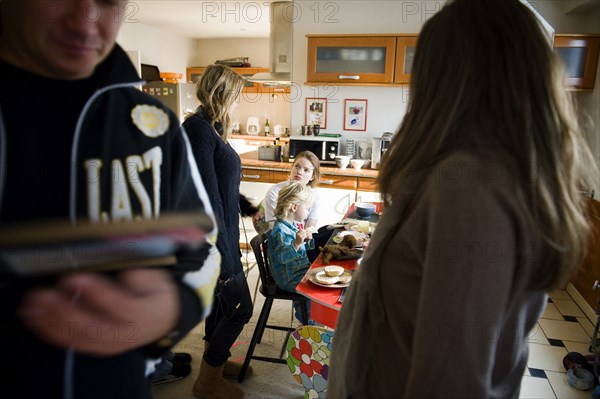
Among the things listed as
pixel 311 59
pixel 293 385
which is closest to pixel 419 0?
pixel 311 59

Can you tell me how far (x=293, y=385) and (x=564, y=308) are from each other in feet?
7.50

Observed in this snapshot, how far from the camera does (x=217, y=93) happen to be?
5.64ft

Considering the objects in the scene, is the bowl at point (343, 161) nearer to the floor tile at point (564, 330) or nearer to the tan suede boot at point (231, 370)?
the floor tile at point (564, 330)

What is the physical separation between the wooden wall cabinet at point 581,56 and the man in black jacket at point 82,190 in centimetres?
382

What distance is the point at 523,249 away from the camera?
603 millimetres

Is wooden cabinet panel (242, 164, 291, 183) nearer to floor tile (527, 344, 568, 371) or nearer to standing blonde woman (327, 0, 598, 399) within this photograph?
floor tile (527, 344, 568, 371)

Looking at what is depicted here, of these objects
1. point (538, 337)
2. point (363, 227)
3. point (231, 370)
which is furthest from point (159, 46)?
point (538, 337)

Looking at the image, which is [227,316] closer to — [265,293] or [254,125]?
[265,293]

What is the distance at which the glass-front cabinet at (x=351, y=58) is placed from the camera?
3766 millimetres

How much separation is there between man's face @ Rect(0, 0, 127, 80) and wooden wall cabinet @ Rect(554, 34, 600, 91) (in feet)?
12.6

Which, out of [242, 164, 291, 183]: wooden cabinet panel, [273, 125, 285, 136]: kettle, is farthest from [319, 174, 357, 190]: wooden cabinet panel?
[273, 125, 285, 136]: kettle

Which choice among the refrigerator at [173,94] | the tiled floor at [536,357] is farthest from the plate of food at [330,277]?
the refrigerator at [173,94]

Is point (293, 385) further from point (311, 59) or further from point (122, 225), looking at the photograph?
point (311, 59)

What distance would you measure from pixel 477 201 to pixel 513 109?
0.17m
